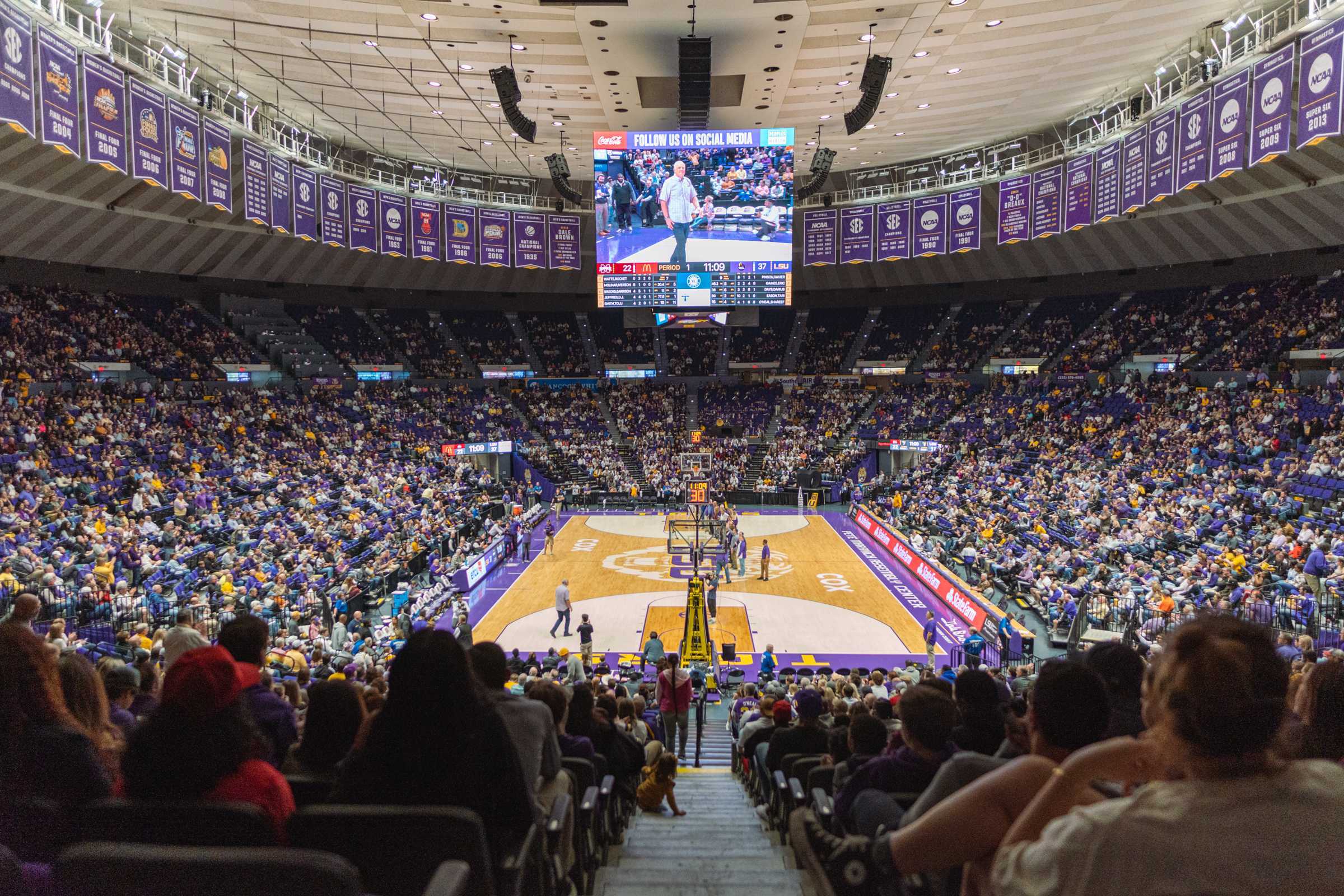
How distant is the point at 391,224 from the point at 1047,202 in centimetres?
2133

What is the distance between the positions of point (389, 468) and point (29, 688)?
28271 millimetres

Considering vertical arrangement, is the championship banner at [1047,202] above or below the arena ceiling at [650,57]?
below

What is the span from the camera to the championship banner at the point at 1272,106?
1639 centimetres

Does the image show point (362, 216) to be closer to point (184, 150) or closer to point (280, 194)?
point (280, 194)

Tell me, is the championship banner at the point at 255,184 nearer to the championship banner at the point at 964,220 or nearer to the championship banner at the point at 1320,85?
the championship banner at the point at 964,220

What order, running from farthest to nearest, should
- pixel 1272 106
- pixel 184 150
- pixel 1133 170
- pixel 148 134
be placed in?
1. pixel 1133 170
2. pixel 184 150
3. pixel 148 134
4. pixel 1272 106

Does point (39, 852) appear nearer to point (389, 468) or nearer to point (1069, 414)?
point (389, 468)

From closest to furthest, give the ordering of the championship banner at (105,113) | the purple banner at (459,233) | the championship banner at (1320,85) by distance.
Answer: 1. the championship banner at (1320,85)
2. the championship banner at (105,113)
3. the purple banner at (459,233)

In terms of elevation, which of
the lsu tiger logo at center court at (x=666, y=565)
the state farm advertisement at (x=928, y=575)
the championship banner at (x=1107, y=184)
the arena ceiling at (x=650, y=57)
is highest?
the arena ceiling at (x=650, y=57)

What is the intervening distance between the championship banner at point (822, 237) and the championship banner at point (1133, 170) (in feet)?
37.6

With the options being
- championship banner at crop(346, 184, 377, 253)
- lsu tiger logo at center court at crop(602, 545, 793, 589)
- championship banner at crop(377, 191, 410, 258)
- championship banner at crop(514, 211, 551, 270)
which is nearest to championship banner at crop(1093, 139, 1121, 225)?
lsu tiger logo at center court at crop(602, 545, 793, 589)

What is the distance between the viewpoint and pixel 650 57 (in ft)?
74.2

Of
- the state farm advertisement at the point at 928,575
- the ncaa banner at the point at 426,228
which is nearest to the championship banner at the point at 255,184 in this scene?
the ncaa banner at the point at 426,228

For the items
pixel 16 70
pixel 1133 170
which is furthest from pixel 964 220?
pixel 16 70
